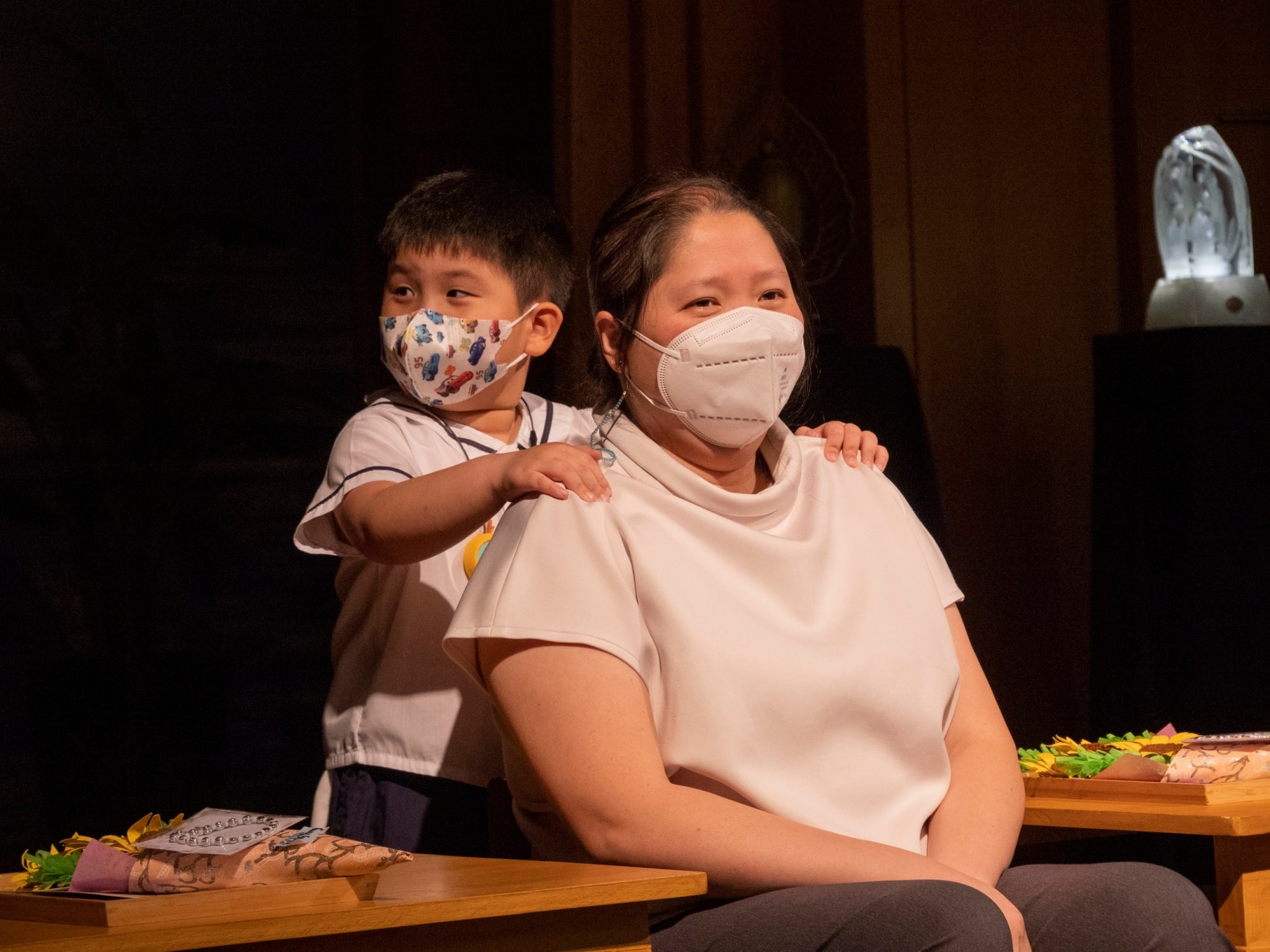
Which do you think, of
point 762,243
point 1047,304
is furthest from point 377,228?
point 762,243

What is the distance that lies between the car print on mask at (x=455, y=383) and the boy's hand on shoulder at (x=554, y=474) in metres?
0.47

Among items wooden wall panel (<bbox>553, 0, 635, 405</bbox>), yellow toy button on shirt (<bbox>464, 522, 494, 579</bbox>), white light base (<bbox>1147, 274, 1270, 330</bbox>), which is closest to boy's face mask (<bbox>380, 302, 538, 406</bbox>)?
yellow toy button on shirt (<bbox>464, 522, 494, 579</bbox>)

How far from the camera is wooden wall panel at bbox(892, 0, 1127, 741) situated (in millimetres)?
4383

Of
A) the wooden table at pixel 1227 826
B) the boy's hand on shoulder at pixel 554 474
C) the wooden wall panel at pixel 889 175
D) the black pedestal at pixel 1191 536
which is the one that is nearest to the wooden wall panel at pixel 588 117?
the wooden wall panel at pixel 889 175

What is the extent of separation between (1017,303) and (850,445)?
2.41 metres

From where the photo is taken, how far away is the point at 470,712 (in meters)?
2.26

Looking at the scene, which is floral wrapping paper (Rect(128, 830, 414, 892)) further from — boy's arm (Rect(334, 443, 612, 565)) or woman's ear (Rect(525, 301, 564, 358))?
woman's ear (Rect(525, 301, 564, 358))

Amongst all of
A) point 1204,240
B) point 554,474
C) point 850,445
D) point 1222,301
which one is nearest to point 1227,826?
point 850,445

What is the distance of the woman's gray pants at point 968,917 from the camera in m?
1.52

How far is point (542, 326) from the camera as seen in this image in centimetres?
250

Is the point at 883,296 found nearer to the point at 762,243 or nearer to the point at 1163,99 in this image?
the point at 1163,99

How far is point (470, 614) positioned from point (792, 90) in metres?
3.13

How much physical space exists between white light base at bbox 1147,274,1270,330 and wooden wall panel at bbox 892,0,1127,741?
0.64m

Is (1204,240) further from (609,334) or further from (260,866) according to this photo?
(260,866)
